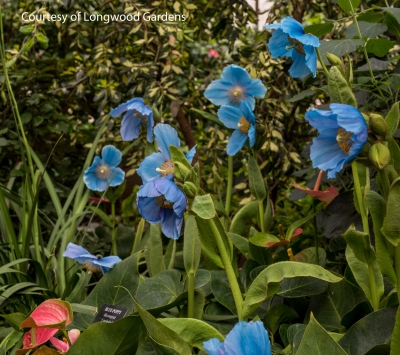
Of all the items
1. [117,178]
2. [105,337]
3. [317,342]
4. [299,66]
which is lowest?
[117,178]

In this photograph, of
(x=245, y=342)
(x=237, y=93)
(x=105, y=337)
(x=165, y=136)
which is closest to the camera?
(x=245, y=342)

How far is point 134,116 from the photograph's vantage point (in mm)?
1219

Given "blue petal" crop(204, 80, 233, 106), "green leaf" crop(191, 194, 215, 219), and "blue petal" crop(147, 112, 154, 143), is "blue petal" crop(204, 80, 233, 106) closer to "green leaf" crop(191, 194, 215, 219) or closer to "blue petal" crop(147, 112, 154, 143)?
"blue petal" crop(147, 112, 154, 143)

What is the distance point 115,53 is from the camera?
6.04 ft

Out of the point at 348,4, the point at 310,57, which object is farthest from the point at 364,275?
the point at 348,4

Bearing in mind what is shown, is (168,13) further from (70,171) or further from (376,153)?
(376,153)

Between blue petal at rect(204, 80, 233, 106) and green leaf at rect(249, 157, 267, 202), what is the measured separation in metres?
0.19

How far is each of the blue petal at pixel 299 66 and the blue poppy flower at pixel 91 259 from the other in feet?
1.50

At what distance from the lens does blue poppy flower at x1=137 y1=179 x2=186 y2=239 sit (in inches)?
31.0

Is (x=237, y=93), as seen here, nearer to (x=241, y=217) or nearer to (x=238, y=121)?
(x=238, y=121)

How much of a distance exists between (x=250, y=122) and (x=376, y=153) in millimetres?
463

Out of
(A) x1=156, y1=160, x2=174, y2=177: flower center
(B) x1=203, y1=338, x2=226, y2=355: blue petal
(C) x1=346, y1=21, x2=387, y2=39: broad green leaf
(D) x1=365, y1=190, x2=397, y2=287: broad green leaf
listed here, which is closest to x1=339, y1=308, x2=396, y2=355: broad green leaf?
(D) x1=365, y1=190, x2=397, y2=287: broad green leaf

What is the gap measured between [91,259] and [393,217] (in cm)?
62

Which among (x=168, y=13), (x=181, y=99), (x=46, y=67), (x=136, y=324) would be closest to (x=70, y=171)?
(x=46, y=67)
